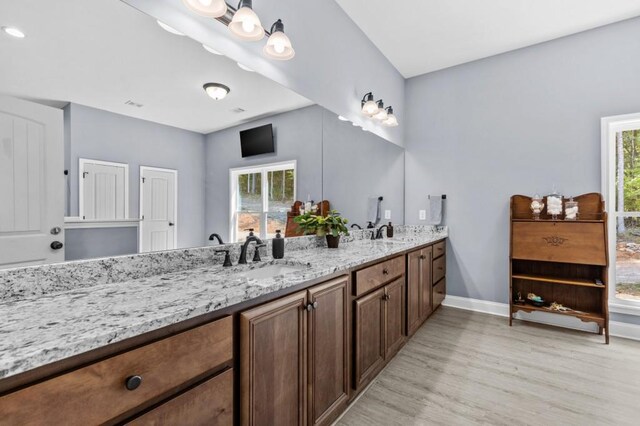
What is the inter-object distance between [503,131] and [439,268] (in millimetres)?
1674

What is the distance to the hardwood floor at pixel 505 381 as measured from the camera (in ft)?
5.52

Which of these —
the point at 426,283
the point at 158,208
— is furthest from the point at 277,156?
the point at 426,283

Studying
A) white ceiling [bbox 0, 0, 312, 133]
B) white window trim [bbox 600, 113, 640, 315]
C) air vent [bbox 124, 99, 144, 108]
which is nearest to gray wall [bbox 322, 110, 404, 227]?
white ceiling [bbox 0, 0, 312, 133]

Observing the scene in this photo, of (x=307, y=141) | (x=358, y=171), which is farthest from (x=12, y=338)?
(x=358, y=171)

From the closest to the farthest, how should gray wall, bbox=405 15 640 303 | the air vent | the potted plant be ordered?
1. the air vent
2. the potted plant
3. gray wall, bbox=405 15 640 303

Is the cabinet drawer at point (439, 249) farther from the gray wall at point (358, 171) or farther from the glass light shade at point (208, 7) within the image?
the glass light shade at point (208, 7)

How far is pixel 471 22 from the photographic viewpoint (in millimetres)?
2805

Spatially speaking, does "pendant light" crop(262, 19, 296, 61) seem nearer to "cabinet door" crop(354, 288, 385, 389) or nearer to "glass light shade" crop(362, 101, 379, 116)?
"glass light shade" crop(362, 101, 379, 116)

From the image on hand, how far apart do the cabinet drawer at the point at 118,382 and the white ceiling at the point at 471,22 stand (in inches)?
113

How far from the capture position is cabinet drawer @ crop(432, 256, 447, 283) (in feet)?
10.3

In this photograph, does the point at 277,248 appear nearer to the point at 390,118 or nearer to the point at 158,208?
the point at 158,208

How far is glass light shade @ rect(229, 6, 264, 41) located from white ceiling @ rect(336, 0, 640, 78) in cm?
144

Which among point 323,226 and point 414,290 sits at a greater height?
point 323,226

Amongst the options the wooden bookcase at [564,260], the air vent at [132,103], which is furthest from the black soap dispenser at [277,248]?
the wooden bookcase at [564,260]
